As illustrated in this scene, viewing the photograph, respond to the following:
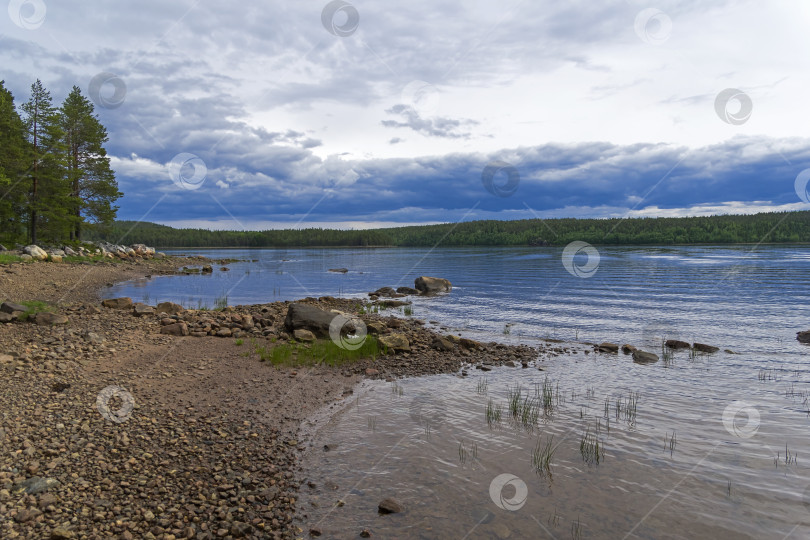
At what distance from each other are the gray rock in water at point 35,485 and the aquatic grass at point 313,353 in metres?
8.52

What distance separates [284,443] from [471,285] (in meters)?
40.2

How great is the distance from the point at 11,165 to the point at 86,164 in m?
17.3

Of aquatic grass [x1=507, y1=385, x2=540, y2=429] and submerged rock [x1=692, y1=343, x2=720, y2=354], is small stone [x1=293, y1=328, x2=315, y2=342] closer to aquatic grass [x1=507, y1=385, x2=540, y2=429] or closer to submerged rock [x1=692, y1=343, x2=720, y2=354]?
aquatic grass [x1=507, y1=385, x2=540, y2=429]

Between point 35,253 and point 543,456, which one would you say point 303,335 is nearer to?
point 543,456

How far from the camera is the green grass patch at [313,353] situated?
51.1 feet

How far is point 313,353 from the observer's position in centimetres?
1639

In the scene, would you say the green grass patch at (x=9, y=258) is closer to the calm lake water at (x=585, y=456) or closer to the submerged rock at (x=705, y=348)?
the calm lake water at (x=585, y=456)

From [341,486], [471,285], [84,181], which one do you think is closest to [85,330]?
[341,486]

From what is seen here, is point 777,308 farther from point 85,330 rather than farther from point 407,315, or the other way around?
point 85,330

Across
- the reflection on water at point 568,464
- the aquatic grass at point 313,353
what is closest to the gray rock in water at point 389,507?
the reflection on water at point 568,464

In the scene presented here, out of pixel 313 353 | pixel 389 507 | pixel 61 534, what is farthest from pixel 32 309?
pixel 389 507

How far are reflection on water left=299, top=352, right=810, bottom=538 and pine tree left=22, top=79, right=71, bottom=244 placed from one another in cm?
5961

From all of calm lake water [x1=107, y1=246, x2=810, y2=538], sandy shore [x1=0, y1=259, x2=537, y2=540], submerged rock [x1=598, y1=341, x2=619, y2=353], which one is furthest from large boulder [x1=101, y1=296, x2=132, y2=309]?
submerged rock [x1=598, y1=341, x2=619, y2=353]

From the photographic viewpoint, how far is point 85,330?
16109 mm
